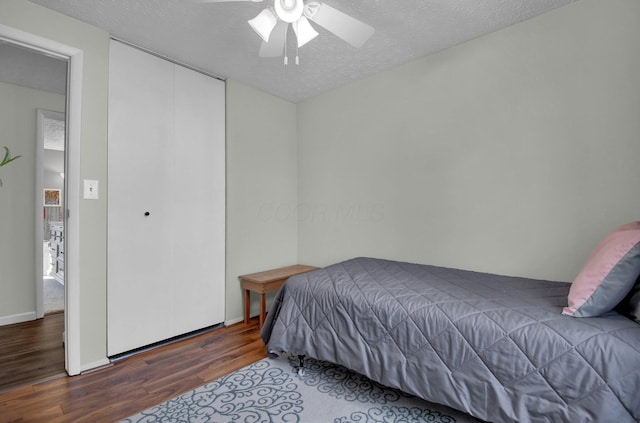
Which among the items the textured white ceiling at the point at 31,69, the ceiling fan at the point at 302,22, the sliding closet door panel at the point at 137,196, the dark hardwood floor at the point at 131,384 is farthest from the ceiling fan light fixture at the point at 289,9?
the dark hardwood floor at the point at 131,384

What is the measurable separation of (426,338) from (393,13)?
2029mm

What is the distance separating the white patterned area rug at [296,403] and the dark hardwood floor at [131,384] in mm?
146

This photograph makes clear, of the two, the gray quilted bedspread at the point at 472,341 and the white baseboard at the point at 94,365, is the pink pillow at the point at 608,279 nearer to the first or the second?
the gray quilted bedspread at the point at 472,341

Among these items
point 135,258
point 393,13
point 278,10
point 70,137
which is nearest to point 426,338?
point 278,10

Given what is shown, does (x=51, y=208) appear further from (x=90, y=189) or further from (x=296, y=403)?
(x=296, y=403)

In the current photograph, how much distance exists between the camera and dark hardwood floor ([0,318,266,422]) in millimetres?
1725

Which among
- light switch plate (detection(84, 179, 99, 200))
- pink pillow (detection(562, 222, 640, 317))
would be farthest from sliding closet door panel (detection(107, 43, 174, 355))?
pink pillow (detection(562, 222, 640, 317))

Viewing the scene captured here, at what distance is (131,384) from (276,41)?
2.35 meters

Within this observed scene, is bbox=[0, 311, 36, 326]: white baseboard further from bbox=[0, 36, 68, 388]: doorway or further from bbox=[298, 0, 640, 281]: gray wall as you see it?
bbox=[298, 0, 640, 281]: gray wall

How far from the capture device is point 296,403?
1.78m

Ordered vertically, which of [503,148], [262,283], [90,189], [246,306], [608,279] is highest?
[503,148]

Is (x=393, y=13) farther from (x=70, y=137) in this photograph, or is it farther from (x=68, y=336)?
(x=68, y=336)

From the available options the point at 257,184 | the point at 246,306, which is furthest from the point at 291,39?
the point at 246,306

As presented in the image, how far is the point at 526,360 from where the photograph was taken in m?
1.29
